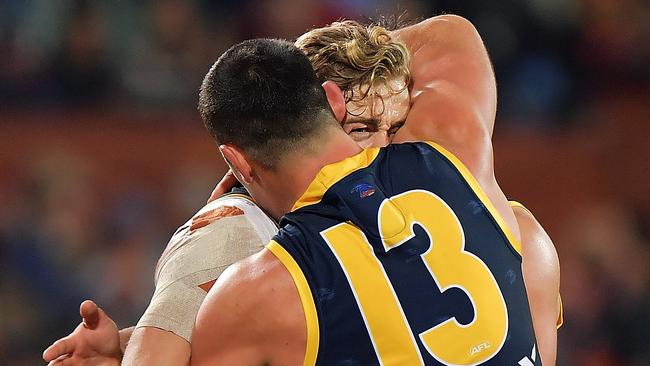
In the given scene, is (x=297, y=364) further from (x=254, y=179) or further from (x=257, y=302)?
(x=254, y=179)

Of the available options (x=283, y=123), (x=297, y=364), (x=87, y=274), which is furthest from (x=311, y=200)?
(x=87, y=274)

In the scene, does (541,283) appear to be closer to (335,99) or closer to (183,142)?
(335,99)

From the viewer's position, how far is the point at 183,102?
591 cm

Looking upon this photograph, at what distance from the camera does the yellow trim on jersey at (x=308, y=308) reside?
1.96 metres

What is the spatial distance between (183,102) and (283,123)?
388 centimetres

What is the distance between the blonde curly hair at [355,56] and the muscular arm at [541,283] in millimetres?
565

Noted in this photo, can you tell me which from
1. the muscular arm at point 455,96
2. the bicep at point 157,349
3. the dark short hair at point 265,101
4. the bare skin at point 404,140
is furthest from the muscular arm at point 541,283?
the bicep at point 157,349

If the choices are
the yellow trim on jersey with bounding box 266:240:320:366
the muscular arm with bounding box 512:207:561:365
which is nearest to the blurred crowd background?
the muscular arm with bounding box 512:207:561:365

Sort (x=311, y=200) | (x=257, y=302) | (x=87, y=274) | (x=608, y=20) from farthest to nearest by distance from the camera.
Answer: (x=608, y=20), (x=87, y=274), (x=311, y=200), (x=257, y=302)

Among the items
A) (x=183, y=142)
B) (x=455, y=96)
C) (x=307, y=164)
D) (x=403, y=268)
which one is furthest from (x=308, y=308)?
(x=183, y=142)

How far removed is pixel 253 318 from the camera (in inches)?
Result: 77.8

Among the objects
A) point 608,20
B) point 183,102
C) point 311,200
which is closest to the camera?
point 311,200

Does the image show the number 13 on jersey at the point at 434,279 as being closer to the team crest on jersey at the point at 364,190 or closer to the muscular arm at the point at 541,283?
the team crest on jersey at the point at 364,190

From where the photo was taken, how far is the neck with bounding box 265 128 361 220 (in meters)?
2.14
